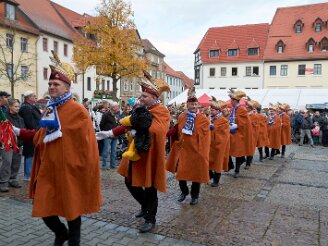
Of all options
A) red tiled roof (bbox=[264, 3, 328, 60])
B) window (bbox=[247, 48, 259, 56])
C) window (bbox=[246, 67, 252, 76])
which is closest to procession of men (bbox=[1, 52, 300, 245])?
red tiled roof (bbox=[264, 3, 328, 60])

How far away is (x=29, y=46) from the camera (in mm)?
34469

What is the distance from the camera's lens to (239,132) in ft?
29.4

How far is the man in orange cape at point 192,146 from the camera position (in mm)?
5812

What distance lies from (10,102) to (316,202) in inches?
246

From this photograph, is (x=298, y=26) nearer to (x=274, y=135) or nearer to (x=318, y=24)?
(x=318, y=24)

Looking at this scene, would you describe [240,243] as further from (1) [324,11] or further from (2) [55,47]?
(1) [324,11]

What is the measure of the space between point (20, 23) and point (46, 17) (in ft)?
20.5

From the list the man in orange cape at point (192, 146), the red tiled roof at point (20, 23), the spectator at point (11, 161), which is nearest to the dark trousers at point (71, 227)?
the man in orange cape at point (192, 146)

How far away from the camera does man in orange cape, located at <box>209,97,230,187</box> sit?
7250mm

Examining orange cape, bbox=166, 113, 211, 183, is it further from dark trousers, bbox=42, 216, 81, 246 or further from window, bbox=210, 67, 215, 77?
window, bbox=210, 67, 215, 77

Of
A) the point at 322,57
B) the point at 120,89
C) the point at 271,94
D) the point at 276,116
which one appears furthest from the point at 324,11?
the point at 276,116

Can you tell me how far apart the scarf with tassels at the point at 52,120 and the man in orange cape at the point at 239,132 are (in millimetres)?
5889

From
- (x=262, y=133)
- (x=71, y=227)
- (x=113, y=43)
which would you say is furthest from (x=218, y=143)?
(x=113, y=43)

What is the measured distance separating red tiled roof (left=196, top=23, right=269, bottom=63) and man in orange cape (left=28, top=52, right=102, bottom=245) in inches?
1803
